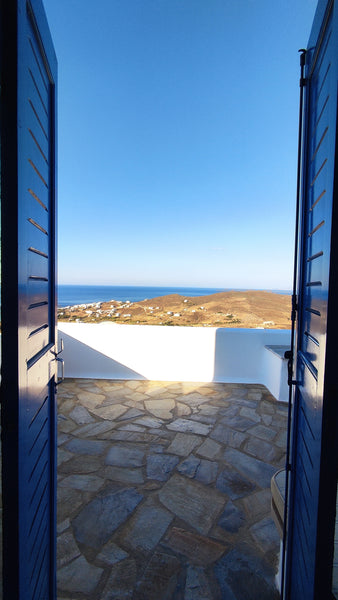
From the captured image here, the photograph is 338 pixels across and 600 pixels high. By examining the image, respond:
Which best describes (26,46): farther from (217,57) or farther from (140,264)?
(140,264)

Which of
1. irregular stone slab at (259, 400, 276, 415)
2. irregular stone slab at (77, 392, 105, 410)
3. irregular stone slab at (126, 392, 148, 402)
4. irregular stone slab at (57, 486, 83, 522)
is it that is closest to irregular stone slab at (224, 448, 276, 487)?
irregular stone slab at (259, 400, 276, 415)

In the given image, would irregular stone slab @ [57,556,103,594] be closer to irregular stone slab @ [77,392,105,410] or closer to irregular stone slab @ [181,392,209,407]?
irregular stone slab @ [77,392,105,410]

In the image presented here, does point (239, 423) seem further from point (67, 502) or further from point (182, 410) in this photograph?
point (67, 502)

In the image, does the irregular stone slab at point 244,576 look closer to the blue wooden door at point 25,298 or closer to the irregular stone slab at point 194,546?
the irregular stone slab at point 194,546

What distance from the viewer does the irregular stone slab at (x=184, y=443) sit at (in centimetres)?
244

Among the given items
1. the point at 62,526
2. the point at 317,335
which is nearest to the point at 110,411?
the point at 62,526

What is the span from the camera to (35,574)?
819 mm

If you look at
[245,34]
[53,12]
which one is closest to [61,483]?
[53,12]

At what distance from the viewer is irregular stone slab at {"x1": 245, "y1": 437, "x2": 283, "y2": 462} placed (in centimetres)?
238

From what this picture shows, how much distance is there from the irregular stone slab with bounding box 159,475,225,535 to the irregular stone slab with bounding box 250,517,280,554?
0.82 feet

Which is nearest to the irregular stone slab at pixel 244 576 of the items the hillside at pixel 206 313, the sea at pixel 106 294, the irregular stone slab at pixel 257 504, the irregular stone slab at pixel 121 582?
the irregular stone slab at pixel 257 504

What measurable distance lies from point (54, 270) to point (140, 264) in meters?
25.5

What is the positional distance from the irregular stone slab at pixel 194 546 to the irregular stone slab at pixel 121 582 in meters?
0.24

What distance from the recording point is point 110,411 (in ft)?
10.7
